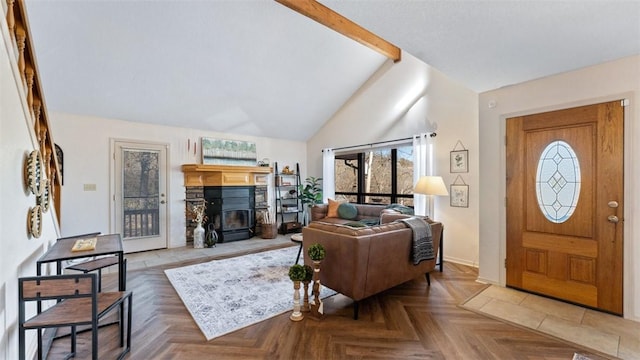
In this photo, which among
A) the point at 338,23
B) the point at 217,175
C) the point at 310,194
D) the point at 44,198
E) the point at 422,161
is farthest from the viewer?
the point at 310,194

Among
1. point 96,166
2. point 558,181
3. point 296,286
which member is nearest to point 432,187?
point 558,181

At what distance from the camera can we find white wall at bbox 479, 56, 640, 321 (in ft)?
8.21

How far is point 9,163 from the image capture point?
1.61 metres

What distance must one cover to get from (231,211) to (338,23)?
4058 millimetres

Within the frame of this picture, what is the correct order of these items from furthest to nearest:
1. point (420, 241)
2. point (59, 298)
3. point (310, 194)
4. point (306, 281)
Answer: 1. point (310, 194)
2. point (420, 241)
3. point (306, 281)
4. point (59, 298)

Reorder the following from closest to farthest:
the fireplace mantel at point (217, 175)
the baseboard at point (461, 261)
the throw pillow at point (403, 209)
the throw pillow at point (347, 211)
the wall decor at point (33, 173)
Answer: the wall decor at point (33, 173), the baseboard at point (461, 261), the throw pillow at point (403, 209), the fireplace mantel at point (217, 175), the throw pillow at point (347, 211)

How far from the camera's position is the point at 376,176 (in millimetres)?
6078

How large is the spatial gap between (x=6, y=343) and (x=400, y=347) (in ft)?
8.02

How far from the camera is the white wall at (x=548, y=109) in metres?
2.50

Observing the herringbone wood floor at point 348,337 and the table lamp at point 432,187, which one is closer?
the herringbone wood floor at point 348,337

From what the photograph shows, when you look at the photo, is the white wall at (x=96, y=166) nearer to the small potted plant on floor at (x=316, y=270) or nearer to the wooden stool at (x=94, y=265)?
the wooden stool at (x=94, y=265)

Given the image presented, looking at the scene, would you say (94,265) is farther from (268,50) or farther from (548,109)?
(548,109)

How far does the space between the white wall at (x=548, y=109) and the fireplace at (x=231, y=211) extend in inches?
176

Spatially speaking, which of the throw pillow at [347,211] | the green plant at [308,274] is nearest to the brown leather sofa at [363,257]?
the green plant at [308,274]
